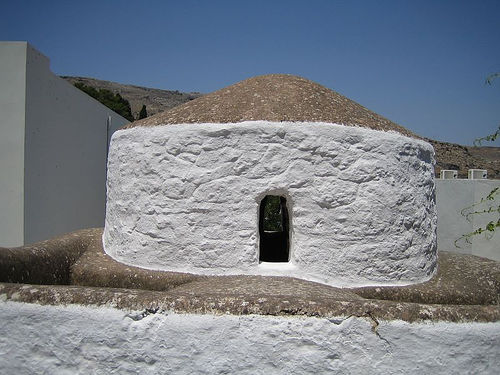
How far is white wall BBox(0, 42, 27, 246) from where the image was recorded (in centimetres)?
669

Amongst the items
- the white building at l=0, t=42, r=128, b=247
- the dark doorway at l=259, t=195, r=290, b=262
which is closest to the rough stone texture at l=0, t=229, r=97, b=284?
the white building at l=0, t=42, r=128, b=247

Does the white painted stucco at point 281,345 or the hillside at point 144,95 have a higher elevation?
the hillside at point 144,95

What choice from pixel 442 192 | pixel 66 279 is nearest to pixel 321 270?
pixel 66 279

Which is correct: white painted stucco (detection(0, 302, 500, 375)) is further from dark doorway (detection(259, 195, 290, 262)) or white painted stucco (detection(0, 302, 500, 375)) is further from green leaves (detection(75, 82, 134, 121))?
green leaves (detection(75, 82, 134, 121))

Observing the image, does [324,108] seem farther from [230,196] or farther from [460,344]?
[460,344]

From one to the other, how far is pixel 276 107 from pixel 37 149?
4696 mm

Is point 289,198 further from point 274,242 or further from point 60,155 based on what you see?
point 60,155

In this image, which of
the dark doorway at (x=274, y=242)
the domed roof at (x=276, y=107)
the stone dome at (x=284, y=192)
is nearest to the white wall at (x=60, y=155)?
the domed roof at (x=276, y=107)

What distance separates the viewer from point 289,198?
459cm

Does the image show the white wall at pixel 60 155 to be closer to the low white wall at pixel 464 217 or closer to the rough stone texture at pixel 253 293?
the rough stone texture at pixel 253 293

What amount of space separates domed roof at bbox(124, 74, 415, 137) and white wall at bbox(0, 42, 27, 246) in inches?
104

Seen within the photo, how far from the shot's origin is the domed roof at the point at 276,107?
15.4 ft

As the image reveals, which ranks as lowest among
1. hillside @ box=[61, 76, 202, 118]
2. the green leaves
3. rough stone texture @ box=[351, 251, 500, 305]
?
rough stone texture @ box=[351, 251, 500, 305]

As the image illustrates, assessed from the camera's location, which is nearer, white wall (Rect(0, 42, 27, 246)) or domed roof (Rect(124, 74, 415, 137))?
domed roof (Rect(124, 74, 415, 137))
